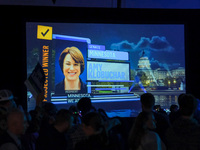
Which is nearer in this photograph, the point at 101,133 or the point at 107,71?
the point at 101,133

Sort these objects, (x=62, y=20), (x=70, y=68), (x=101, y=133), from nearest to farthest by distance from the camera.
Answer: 1. (x=101, y=133)
2. (x=70, y=68)
3. (x=62, y=20)

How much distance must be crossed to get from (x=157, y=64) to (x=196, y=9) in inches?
64.4

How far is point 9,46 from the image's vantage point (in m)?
6.11

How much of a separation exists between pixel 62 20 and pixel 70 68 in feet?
3.70

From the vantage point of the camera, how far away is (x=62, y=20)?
6.14 meters

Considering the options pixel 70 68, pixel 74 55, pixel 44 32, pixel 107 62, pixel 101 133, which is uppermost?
pixel 44 32

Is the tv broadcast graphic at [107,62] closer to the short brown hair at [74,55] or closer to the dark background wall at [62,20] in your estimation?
the short brown hair at [74,55]

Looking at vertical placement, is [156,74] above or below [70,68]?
below

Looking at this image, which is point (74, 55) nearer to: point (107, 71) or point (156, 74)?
point (107, 71)

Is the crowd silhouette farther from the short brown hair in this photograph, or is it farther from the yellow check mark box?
the yellow check mark box

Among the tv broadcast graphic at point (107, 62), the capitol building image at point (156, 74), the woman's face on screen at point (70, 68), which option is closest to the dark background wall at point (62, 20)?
the tv broadcast graphic at point (107, 62)

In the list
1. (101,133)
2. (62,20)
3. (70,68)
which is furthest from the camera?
(62,20)

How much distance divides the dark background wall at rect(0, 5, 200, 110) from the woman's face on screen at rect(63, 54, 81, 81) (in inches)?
36.4

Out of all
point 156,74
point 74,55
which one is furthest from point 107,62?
point 156,74
